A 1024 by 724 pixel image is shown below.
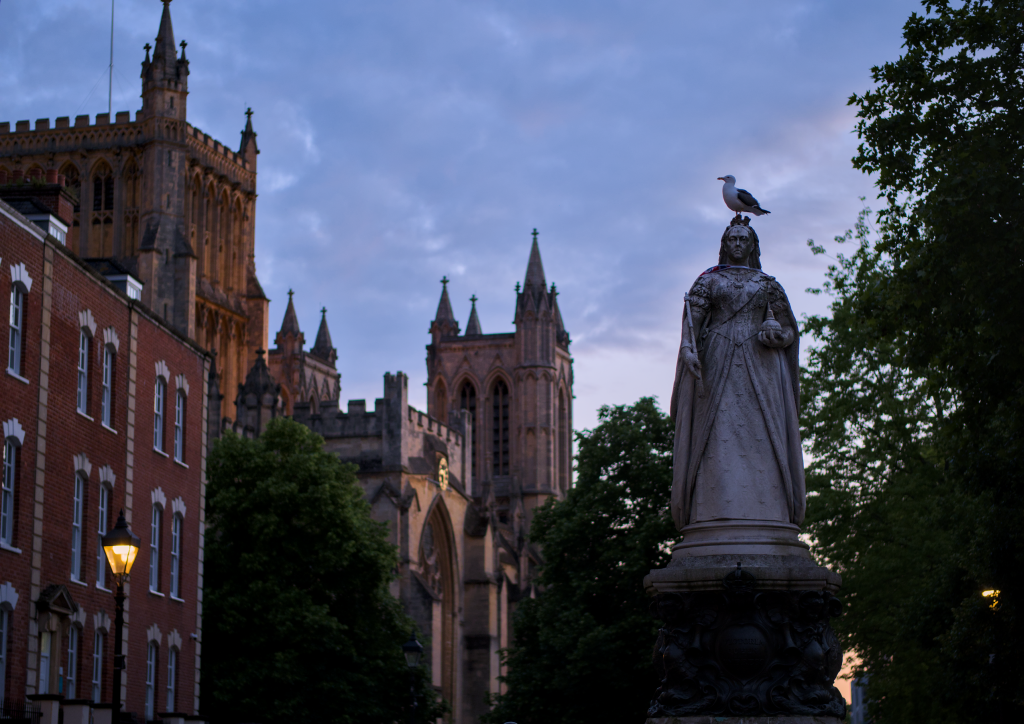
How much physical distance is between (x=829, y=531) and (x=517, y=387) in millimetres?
73467

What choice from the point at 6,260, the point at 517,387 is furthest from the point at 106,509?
the point at 517,387

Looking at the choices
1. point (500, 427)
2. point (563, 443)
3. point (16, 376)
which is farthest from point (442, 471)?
point (16, 376)

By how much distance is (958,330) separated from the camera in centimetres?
2050

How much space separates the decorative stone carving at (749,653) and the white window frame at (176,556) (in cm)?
2505

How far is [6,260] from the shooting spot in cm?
2522

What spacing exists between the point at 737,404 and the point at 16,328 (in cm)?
1864

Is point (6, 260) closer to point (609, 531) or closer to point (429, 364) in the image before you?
point (609, 531)

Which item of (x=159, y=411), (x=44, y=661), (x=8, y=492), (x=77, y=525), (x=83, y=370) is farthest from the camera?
(x=159, y=411)

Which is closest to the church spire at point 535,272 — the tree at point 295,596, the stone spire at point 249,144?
the stone spire at point 249,144

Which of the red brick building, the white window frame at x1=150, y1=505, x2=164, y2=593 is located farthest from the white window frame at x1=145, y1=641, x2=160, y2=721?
the white window frame at x1=150, y1=505, x2=164, y2=593

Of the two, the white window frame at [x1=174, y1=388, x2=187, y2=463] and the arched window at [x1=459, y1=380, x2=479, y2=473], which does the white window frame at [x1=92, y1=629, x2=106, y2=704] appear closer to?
the white window frame at [x1=174, y1=388, x2=187, y2=463]

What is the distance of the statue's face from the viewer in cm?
1072

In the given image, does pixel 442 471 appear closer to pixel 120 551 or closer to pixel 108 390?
pixel 108 390

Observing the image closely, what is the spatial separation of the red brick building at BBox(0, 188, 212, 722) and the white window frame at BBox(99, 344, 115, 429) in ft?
0.13
